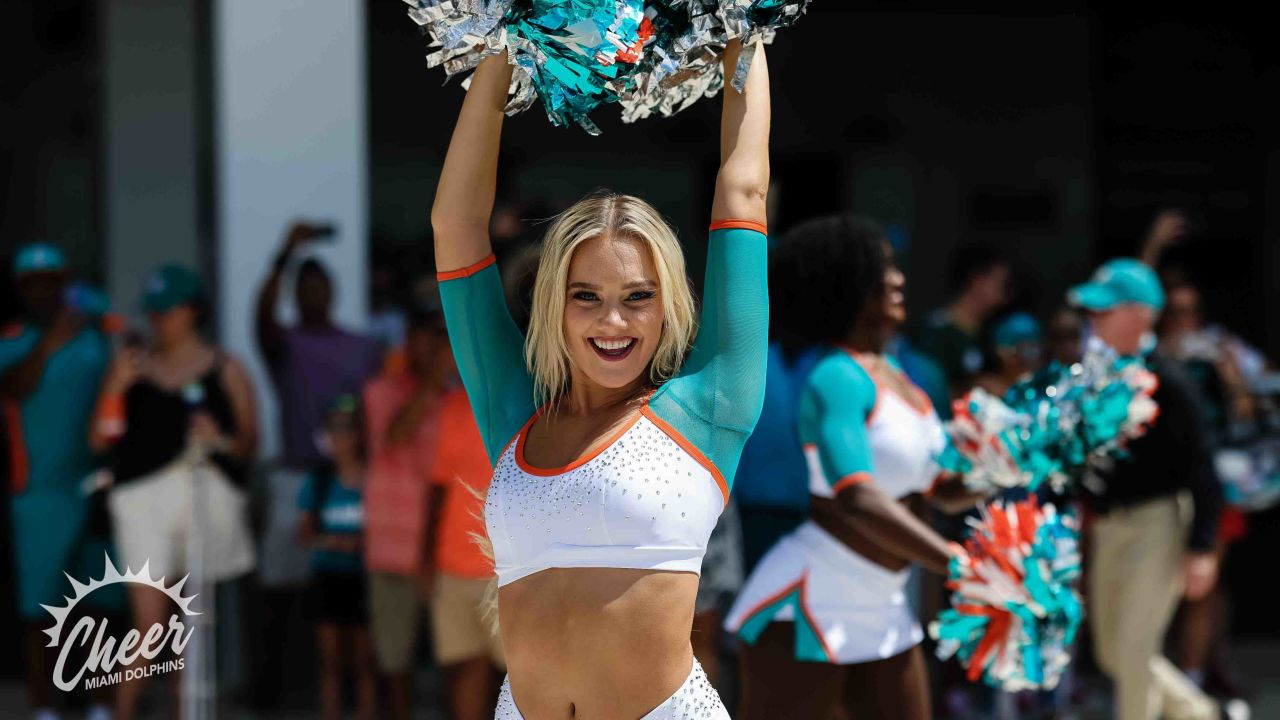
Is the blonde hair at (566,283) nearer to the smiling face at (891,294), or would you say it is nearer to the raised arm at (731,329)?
the raised arm at (731,329)

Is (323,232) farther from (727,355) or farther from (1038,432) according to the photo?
(727,355)

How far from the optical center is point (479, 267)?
2.80 m

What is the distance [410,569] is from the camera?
20.7 ft

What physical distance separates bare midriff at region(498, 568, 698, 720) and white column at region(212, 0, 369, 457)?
16.2 ft

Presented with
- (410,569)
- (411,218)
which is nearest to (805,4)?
(410,569)

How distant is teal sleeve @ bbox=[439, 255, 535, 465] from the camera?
2799 millimetres

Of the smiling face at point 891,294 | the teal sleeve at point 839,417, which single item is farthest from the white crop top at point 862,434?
the smiling face at point 891,294

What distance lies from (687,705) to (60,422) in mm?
4623

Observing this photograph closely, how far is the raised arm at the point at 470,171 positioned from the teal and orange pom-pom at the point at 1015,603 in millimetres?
1555

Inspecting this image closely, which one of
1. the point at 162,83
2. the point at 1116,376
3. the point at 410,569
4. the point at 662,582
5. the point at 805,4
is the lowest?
the point at 410,569

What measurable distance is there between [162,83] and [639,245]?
5969 mm

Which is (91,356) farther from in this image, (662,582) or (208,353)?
(662,582)

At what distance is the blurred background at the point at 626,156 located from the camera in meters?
7.53

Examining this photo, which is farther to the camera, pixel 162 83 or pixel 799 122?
pixel 799 122
